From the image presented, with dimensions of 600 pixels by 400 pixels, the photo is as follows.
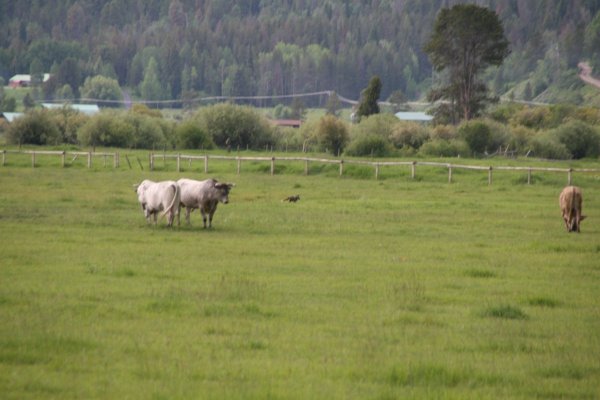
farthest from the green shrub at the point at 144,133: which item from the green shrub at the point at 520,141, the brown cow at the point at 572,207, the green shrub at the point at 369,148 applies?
the brown cow at the point at 572,207

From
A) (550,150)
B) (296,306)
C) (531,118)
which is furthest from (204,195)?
(531,118)

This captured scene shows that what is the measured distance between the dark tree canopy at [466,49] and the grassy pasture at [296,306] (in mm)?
75550

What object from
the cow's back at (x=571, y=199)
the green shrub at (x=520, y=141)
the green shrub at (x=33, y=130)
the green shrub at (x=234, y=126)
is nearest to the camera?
the cow's back at (x=571, y=199)

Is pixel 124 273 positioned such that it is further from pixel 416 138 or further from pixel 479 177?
pixel 416 138

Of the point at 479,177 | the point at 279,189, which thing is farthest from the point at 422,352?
the point at 479,177

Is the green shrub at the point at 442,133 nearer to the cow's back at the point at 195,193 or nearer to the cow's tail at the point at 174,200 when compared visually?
the cow's back at the point at 195,193

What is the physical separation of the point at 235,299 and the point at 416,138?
70146 mm

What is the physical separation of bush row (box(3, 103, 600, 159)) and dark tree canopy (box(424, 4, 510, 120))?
14.8 meters

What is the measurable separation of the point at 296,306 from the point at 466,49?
95.5m

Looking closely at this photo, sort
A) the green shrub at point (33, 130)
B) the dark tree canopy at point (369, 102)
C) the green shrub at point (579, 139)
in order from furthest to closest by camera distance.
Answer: the dark tree canopy at point (369, 102) < the green shrub at point (33, 130) < the green shrub at point (579, 139)

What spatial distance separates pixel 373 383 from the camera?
11992mm

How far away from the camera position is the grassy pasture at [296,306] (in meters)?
12.1

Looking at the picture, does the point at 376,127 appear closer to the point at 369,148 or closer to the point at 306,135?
the point at 306,135

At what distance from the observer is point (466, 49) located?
110 meters
